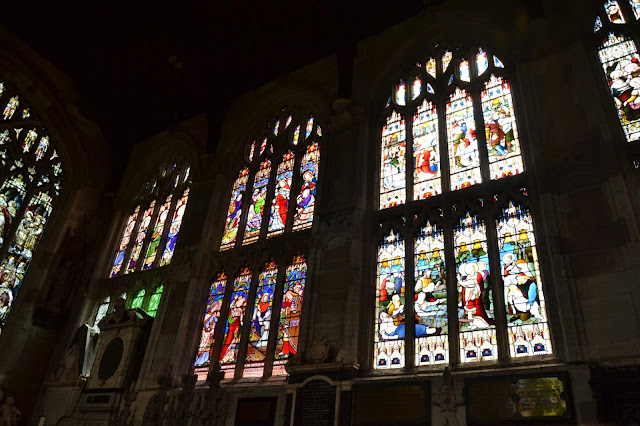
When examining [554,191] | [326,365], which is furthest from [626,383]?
[326,365]

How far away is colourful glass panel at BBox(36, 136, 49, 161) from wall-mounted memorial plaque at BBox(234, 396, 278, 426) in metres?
9.75

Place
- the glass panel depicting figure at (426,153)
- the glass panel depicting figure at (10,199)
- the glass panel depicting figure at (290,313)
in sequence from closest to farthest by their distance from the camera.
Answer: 1. the glass panel depicting figure at (290,313)
2. the glass panel depicting figure at (426,153)
3. the glass panel depicting figure at (10,199)

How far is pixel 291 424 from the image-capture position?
24.0ft

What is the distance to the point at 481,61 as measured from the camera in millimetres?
9492

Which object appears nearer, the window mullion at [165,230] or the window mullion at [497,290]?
the window mullion at [497,290]

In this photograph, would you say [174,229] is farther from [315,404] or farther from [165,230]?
[315,404]

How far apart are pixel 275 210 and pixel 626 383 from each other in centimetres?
693

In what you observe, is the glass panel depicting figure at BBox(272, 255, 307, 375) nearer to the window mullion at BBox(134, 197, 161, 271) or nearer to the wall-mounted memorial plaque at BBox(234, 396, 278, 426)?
the wall-mounted memorial plaque at BBox(234, 396, 278, 426)

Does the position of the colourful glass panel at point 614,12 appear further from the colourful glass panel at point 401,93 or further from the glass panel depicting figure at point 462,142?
the colourful glass panel at point 401,93

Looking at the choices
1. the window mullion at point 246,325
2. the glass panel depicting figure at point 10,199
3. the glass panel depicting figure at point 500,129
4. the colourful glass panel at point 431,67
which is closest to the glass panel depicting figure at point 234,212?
the window mullion at point 246,325

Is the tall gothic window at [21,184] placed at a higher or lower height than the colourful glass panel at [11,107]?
lower

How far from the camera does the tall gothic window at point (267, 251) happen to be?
8.84 metres

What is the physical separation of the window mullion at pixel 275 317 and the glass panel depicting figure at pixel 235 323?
2.37 feet

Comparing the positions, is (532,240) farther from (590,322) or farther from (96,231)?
(96,231)
